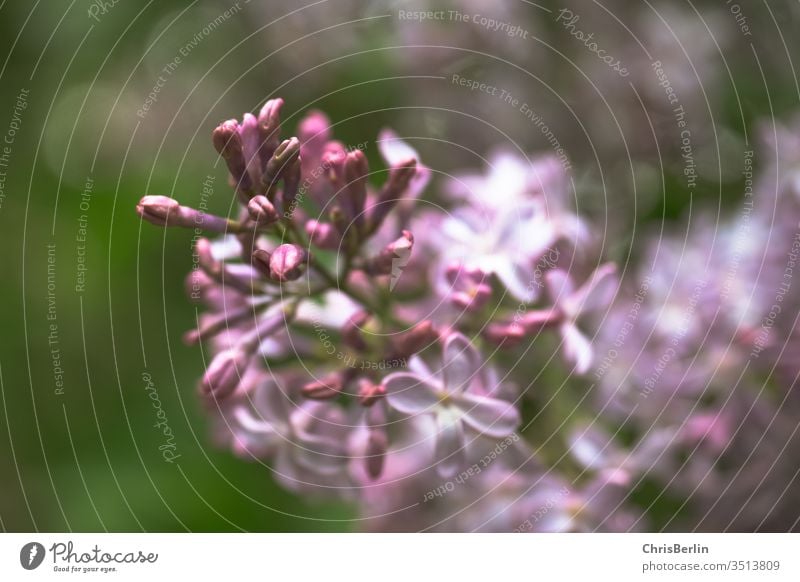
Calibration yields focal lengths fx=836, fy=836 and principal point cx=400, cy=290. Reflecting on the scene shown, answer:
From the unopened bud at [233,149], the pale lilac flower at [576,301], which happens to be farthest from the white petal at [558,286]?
the unopened bud at [233,149]

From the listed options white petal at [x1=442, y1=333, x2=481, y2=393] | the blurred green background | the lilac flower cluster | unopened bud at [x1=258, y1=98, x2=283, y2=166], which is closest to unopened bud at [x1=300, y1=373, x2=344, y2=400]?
the lilac flower cluster

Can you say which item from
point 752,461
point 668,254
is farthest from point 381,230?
point 752,461

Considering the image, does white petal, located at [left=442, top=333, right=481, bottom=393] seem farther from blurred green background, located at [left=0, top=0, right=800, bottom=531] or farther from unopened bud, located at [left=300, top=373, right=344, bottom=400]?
blurred green background, located at [left=0, top=0, right=800, bottom=531]

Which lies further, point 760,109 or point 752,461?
point 760,109

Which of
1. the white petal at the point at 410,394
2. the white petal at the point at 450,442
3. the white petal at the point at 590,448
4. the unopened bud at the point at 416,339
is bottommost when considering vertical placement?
the white petal at the point at 590,448

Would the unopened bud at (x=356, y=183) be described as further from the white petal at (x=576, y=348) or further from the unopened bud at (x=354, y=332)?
the white petal at (x=576, y=348)

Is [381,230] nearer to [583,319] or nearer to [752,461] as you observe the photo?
[583,319]
